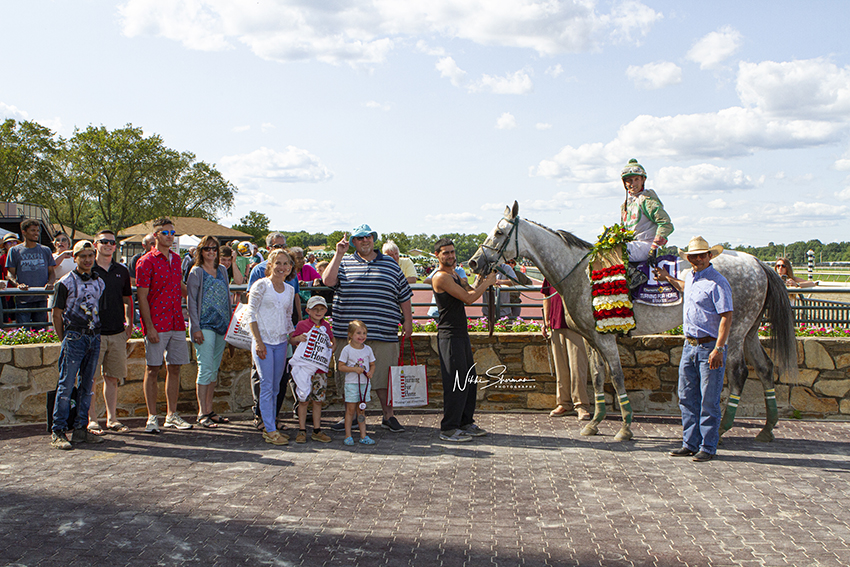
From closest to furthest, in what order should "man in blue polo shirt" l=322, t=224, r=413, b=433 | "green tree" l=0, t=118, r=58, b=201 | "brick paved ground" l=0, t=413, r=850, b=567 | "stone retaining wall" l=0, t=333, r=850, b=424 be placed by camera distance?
"brick paved ground" l=0, t=413, r=850, b=567 < "man in blue polo shirt" l=322, t=224, r=413, b=433 < "stone retaining wall" l=0, t=333, r=850, b=424 < "green tree" l=0, t=118, r=58, b=201

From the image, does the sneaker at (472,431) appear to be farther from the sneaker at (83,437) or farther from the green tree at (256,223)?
the green tree at (256,223)

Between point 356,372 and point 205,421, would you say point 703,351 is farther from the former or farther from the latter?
point 205,421

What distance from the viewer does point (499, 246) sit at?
707cm

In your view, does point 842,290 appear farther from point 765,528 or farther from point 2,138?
point 2,138

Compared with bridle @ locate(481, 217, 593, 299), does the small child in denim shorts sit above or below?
below

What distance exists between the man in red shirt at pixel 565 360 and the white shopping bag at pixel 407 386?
1754 mm

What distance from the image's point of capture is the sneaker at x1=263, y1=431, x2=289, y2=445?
668 cm

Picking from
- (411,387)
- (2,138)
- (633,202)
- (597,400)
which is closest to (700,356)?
(597,400)

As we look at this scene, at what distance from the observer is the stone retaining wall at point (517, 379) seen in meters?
7.65

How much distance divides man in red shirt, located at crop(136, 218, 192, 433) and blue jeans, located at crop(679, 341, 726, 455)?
501cm

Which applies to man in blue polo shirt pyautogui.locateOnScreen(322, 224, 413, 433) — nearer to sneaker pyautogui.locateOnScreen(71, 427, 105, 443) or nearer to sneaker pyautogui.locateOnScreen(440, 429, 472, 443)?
sneaker pyautogui.locateOnScreen(440, 429, 472, 443)

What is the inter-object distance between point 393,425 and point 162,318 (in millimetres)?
2669

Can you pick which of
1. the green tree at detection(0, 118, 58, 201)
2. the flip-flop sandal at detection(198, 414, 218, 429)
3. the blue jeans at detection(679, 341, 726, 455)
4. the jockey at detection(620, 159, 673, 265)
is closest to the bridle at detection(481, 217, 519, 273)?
the jockey at detection(620, 159, 673, 265)

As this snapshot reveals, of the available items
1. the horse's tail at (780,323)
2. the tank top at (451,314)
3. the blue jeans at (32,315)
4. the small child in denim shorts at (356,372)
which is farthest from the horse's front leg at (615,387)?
the blue jeans at (32,315)
